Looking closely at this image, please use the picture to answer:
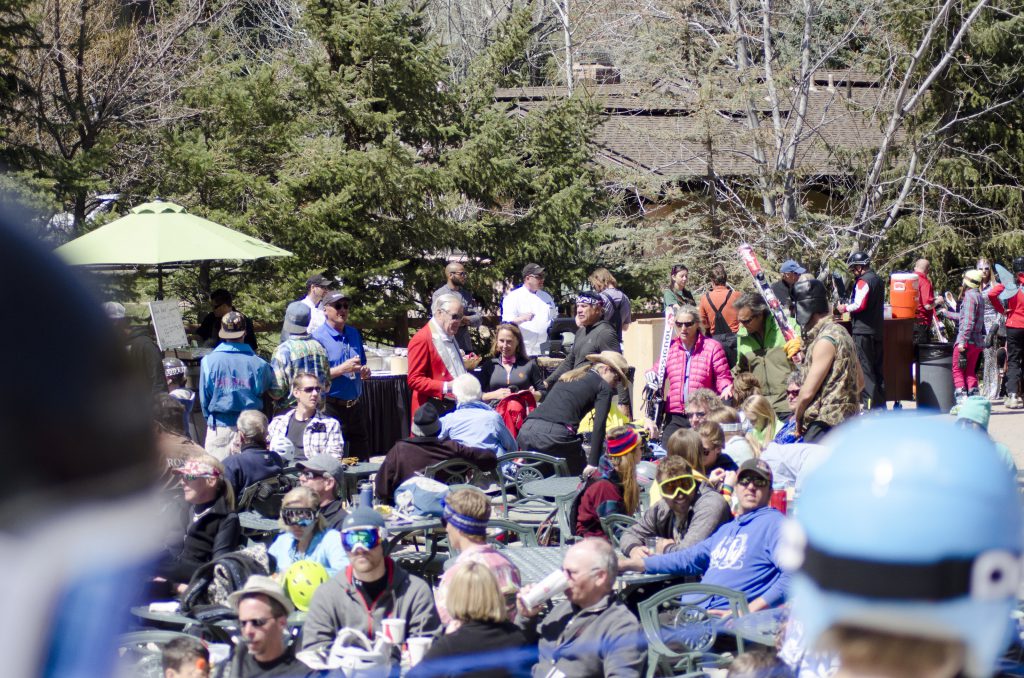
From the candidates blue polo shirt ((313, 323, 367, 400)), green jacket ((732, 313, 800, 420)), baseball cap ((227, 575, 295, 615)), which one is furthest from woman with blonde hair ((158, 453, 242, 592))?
green jacket ((732, 313, 800, 420))

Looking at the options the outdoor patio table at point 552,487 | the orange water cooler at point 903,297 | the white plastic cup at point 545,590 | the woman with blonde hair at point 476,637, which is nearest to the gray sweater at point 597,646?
the white plastic cup at point 545,590

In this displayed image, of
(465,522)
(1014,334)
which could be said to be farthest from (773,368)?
(1014,334)

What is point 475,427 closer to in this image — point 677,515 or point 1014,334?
point 677,515

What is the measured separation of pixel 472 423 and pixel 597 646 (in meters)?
3.51

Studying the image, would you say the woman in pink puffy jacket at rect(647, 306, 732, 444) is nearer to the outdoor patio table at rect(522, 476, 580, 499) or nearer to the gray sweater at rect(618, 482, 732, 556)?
the outdoor patio table at rect(522, 476, 580, 499)

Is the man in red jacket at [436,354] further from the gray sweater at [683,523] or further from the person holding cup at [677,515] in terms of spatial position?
the person holding cup at [677,515]

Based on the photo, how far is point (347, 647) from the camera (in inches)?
196

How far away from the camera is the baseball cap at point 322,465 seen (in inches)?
261

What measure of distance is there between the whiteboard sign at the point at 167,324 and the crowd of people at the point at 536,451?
0.50 meters

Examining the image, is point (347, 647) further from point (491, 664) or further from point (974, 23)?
point (974, 23)

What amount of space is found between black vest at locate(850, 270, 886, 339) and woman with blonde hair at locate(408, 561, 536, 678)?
7893mm

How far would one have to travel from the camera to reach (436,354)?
8.84m

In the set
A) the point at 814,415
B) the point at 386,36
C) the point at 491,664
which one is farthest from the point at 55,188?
the point at 491,664

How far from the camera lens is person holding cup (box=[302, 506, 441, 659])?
519 centimetres
